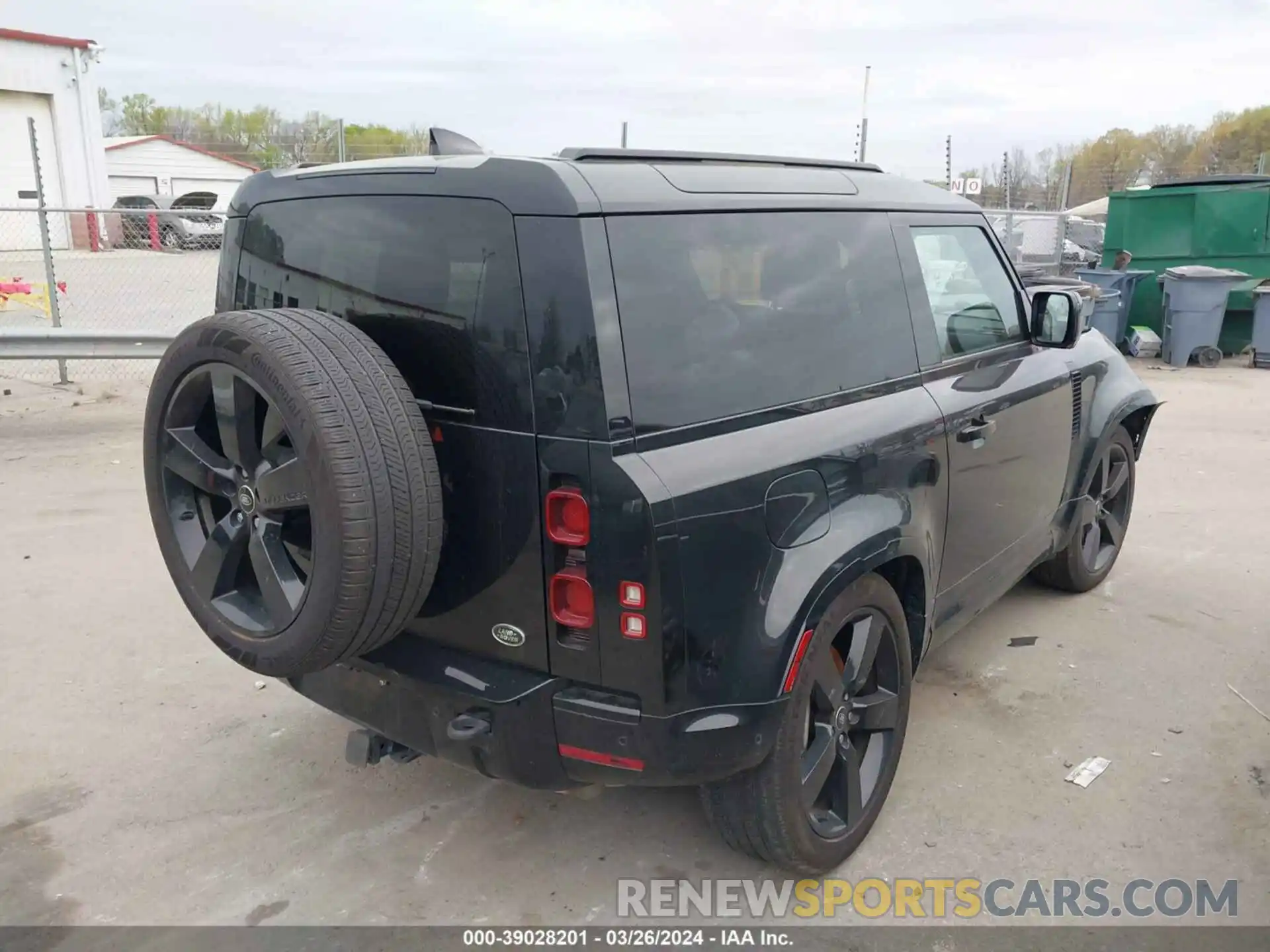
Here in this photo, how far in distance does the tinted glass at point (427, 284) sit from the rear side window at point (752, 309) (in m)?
0.27

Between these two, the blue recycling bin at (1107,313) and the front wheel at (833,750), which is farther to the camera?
the blue recycling bin at (1107,313)

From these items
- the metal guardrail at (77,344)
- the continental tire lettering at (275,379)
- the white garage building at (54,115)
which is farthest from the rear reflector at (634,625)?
the white garage building at (54,115)

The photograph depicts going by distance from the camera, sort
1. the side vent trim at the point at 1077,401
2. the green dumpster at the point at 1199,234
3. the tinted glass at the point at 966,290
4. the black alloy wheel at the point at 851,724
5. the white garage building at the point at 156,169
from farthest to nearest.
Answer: the white garage building at the point at 156,169
the green dumpster at the point at 1199,234
the side vent trim at the point at 1077,401
the tinted glass at the point at 966,290
the black alloy wheel at the point at 851,724

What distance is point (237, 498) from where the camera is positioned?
102 inches

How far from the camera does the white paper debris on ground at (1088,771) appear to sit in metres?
3.44

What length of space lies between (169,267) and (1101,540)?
14260mm

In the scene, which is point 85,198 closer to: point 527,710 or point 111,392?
point 111,392

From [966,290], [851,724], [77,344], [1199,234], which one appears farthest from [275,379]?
[1199,234]

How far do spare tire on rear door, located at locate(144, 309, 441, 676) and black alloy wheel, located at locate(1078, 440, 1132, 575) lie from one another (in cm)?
352

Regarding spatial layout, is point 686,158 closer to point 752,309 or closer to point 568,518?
point 752,309

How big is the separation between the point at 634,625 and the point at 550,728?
0.36m

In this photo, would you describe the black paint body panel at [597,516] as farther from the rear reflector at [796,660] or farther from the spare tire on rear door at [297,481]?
the spare tire on rear door at [297,481]

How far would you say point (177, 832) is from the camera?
125 inches

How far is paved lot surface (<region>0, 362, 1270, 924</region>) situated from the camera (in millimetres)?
2934
